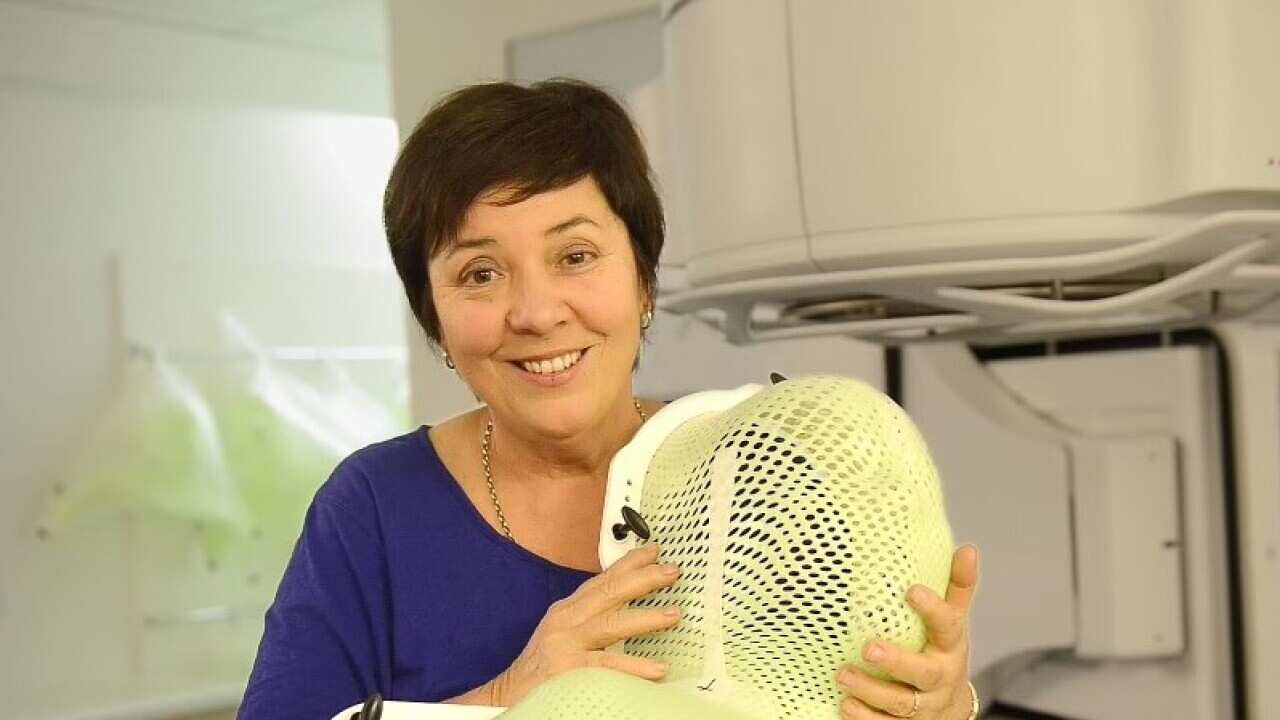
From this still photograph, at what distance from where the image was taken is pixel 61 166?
9.32 ft

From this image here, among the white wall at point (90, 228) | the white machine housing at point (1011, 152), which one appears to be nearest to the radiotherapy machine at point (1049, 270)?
the white machine housing at point (1011, 152)

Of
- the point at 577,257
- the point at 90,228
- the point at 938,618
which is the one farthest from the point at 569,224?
the point at 90,228

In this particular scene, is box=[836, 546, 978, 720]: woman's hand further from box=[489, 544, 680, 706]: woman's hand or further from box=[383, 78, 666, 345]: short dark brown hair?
box=[383, 78, 666, 345]: short dark brown hair

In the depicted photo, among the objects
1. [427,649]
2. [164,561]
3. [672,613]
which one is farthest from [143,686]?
[672,613]

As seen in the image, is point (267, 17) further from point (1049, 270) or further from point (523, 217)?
point (1049, 270)

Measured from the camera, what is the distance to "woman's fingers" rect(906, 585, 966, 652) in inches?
20.8

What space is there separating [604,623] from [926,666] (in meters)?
0.14

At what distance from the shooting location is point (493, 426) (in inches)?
34.1

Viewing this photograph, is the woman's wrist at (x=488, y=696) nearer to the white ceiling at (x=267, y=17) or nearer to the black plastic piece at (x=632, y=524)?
the black plastic piece at (x=632, y=524)

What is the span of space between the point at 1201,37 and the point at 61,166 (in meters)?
2.70

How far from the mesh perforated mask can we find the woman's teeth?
183 mm

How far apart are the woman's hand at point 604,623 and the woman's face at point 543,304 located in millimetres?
153

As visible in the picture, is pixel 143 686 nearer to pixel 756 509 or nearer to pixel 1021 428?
pixel 1021 428

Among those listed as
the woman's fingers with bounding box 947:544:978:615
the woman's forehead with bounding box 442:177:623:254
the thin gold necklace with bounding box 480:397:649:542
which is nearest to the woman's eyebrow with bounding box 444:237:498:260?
the woman's forehead with bounding box 442:177:623:254
